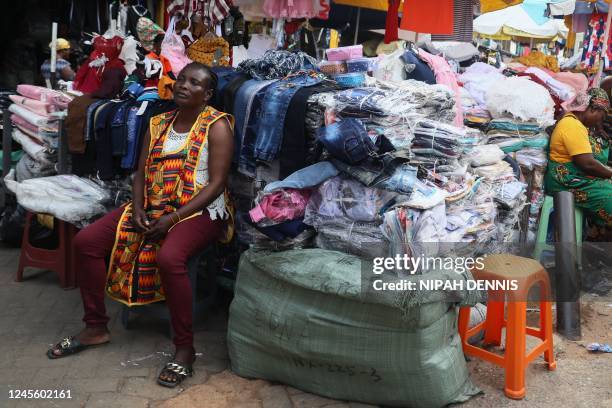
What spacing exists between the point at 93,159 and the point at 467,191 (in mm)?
2636

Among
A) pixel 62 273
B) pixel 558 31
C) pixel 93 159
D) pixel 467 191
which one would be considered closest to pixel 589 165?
pixel 467 191

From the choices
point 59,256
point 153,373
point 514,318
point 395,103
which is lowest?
point 153,373

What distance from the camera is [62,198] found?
399cm

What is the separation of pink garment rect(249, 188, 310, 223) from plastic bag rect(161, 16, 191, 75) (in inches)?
67.1

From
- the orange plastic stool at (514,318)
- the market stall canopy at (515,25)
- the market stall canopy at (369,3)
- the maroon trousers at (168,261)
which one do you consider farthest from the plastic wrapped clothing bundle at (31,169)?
the market stall canopy at (515,25)

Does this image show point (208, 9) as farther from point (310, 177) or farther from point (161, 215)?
point (310, 177)

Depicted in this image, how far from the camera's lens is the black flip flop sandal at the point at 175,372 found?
116 inches

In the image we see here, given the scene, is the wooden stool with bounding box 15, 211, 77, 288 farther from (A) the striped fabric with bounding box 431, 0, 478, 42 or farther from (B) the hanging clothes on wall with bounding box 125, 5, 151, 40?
(A) the striped fabric with bounding box 431, 0, 478, 42

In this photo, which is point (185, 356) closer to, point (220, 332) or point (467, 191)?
point (220, 332)

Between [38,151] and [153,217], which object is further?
[38,151]

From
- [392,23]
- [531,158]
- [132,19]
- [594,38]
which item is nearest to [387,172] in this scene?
[531,158]

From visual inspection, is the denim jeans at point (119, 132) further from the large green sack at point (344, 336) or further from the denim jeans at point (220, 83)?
the large green sack at point (344, 336)

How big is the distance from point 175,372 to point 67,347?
27.1 inches

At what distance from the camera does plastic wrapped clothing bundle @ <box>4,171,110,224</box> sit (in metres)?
3.94
